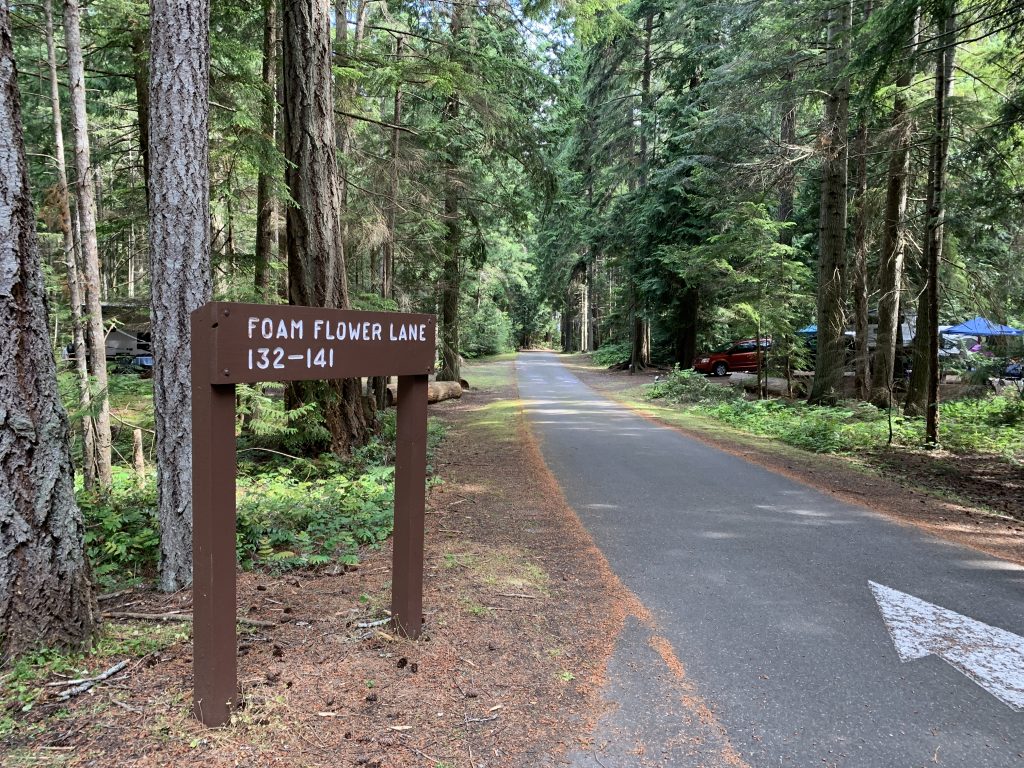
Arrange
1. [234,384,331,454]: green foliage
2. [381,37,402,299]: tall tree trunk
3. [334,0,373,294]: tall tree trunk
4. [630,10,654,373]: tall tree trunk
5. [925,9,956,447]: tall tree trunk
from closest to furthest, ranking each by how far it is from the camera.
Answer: [234,384,331,454]: green foliage
[925,9,956,447]: tall tree trunk
[334,0,373,294]: tall tree trunk
[381,37,402,299]: tall tree trunk
[630,10,654,373]: tall tree trunk

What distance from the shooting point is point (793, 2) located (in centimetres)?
1409

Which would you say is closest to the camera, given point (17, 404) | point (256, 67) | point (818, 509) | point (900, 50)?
point (17, 404)

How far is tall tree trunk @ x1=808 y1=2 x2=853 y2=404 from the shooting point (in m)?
13.7

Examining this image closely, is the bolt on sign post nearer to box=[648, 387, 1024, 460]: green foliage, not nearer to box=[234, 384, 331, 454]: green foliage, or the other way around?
box=[234, 384, 331, 454]: green foliage

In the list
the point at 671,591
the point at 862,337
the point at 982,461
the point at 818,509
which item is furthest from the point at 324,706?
→ the point at 862,337

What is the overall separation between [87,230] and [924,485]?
35.3ft

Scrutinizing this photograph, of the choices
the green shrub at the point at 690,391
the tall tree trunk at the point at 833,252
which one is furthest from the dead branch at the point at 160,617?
the green shrub at the point at 690,391

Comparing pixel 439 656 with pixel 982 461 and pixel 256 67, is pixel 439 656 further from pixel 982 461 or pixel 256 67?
pixel 256 67

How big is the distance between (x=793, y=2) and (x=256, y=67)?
39.0 ft

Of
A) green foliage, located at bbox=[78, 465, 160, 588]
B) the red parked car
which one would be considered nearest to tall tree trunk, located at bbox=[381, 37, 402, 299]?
green foliage, located at bbox=[78, 465, 160, 588]

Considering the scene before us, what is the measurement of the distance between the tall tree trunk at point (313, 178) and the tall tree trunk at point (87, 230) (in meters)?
2.15

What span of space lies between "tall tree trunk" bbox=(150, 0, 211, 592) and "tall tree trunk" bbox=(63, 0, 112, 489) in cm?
333

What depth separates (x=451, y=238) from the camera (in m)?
16.4

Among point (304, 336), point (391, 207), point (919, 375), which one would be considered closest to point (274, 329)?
point (304, 336)
